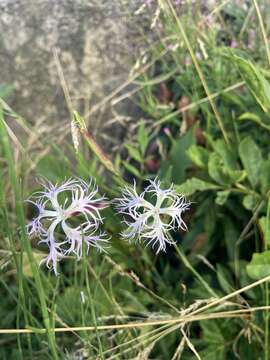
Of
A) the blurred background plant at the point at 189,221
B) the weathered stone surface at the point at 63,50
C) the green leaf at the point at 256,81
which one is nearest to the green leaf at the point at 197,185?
the blurred background plant at the point at 189,221

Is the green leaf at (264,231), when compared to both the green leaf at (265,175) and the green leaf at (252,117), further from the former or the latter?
the green leaf at (252,117)

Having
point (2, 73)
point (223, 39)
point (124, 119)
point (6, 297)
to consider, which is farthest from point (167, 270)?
point (2, 73)

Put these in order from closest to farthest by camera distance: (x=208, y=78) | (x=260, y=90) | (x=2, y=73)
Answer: (x=260, y=90) < (x=208, y=78) < (x=2, y=73)

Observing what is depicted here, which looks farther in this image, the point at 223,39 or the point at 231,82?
the point at 223,39

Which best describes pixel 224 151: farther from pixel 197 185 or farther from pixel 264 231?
pixel 264 231

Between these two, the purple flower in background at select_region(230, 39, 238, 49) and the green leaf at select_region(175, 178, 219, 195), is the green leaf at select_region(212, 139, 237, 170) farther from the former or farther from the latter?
the purple flower in background at select_region(230, 39, 238, 49)

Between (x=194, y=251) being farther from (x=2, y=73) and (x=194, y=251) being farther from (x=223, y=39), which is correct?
(x=2, y=73)
